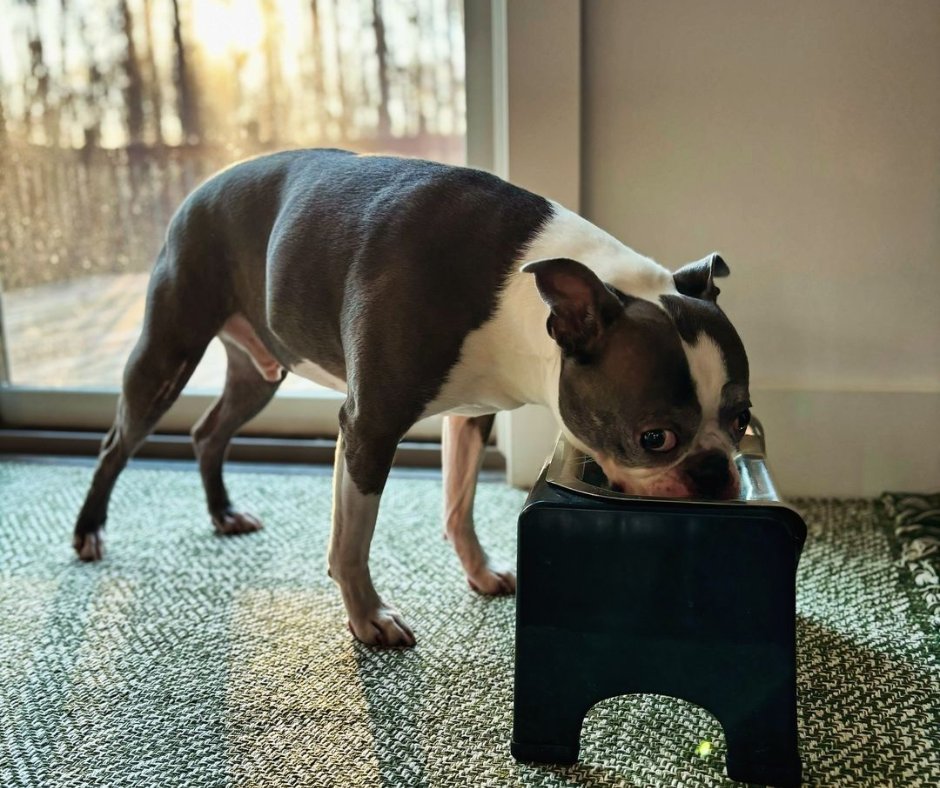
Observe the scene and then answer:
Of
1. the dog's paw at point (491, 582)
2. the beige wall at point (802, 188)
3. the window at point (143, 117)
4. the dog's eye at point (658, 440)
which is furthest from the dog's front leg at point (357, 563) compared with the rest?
the window at point (143, 117)

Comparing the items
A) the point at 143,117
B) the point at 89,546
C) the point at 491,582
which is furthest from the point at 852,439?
the point at 143,117

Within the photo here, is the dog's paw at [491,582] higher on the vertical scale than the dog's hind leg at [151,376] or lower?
lower

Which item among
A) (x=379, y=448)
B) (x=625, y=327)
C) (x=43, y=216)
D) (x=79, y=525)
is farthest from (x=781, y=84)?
(x=43, y=216)

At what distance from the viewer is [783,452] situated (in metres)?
2.18

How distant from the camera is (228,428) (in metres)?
2.07

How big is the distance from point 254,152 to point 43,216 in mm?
673

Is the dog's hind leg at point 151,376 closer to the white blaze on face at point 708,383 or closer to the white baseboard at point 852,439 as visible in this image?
the white blaze on face at point 708,383

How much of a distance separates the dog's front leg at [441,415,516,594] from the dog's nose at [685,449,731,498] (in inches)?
23.7

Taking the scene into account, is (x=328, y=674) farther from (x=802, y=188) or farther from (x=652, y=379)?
(x=802, y=188)

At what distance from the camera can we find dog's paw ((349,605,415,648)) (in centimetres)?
155

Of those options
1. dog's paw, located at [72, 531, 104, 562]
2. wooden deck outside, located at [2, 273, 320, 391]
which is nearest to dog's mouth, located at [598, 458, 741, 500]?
dog's paw, located at [72, 531, 104, 562]

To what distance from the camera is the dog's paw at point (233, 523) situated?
2.06m

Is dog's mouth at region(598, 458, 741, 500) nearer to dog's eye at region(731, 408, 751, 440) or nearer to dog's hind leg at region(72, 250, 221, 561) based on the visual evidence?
dog's eye at region(731, 408, 751, 440)

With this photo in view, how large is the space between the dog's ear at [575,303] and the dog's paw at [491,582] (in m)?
0.63
